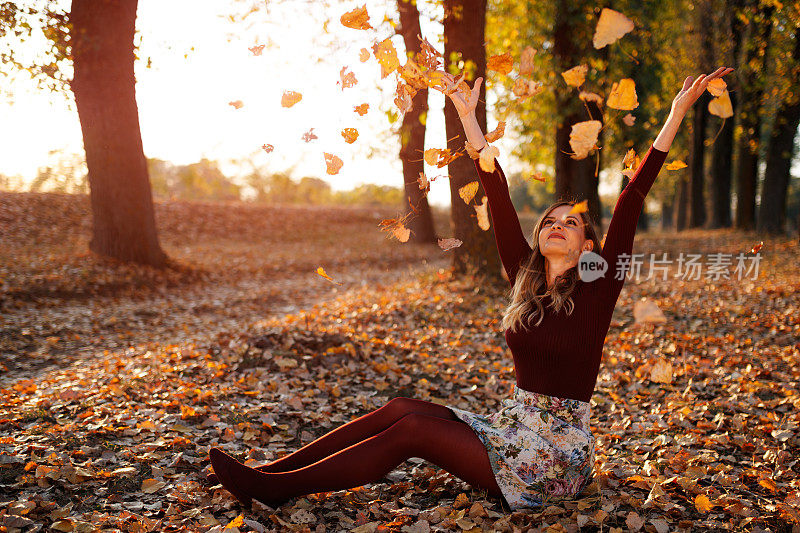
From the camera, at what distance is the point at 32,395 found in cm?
500

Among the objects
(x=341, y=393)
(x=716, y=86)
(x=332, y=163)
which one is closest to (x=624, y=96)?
(x=716, y=86)

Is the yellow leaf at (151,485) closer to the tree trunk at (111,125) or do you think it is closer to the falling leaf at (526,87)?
the falling leaf at (526,87)

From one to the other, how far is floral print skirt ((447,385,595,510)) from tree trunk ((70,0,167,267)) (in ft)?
31.5

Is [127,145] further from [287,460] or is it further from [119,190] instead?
[287,460]

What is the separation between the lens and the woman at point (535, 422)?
292 centimetres

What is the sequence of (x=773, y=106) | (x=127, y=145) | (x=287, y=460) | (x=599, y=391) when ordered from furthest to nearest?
1. (x=773, y=106)
2. (x=127, y=145)
3. (x=599, y=391)
4. (x=287, y=460)

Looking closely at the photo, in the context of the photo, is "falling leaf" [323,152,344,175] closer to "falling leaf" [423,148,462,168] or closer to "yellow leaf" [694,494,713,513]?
"falling leaf" [423,148,462,168]

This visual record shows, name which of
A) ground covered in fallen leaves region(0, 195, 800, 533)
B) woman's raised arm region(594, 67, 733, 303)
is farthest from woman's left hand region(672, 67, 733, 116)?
ground covered in fallen leaves region(0, 195, 800, 533)

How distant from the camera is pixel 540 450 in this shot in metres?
2.88

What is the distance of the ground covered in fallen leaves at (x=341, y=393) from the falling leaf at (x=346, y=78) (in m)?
2.49

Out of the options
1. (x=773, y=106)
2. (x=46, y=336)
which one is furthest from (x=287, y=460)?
(x=773, y=106)

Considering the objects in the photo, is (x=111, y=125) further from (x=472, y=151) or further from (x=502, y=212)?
(x=502, y=212)

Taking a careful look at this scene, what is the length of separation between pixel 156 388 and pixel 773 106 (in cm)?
1669

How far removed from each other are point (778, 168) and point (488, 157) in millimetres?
13653
